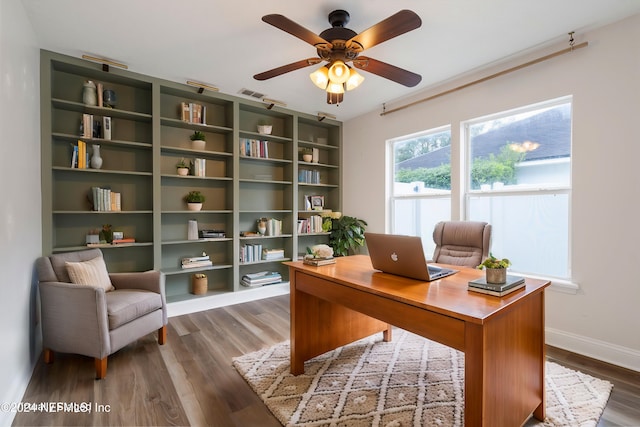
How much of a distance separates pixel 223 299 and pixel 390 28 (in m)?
3.23

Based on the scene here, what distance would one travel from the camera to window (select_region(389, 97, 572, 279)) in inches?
102

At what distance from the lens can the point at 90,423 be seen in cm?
158

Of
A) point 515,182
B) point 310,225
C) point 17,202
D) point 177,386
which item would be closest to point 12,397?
point 177,386

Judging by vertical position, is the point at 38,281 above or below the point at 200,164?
below

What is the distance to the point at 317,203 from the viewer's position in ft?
15.2

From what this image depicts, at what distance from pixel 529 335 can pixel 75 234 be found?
382cm

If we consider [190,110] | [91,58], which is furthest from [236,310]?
[91,58]

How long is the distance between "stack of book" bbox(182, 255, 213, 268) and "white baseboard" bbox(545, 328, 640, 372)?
351cm

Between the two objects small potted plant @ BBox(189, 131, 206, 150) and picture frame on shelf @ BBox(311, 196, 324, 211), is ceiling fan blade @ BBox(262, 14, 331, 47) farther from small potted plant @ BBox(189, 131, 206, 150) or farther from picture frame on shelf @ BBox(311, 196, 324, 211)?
picture frame on shelf @ BBox(311, 196, 324, 211)

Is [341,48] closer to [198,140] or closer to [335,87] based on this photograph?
[335,87]

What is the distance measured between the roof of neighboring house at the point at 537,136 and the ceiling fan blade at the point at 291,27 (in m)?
2.07

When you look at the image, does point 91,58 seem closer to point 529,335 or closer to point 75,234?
point 75,234

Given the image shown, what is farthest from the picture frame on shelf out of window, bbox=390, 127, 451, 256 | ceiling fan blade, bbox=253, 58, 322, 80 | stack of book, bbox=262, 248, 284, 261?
ceiling fan blade, bbox=253, 58, 322, 80

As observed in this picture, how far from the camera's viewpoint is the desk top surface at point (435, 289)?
1144 millimetres
